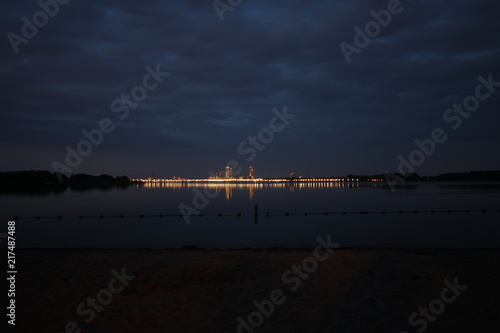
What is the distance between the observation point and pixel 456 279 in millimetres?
8547

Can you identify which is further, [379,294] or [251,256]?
[251,256]

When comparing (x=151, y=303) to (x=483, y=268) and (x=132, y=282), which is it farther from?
(x=483, y=268)

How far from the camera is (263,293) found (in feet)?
26.1

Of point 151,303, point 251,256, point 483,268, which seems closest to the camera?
point 151,303

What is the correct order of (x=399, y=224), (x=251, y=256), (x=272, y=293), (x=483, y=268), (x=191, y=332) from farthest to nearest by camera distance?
(x=399, y=224) → (x=251, y=256) → (x=483, y=268) → (x=272, y=293) → (x=191, y=332)

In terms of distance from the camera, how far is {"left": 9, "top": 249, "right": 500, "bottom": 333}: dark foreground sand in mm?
6328

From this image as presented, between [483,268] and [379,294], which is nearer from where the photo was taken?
[379,294]

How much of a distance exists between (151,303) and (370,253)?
7.68 m

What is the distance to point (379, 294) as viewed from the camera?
25.2 ft

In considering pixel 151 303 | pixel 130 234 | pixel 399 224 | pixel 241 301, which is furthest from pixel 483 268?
pixel 130 234

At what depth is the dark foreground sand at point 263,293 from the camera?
6328mm

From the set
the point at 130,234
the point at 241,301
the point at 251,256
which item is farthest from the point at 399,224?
the point at 241,301

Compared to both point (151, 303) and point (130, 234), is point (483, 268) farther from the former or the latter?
point (130, 234)

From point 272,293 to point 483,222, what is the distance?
24149mm
